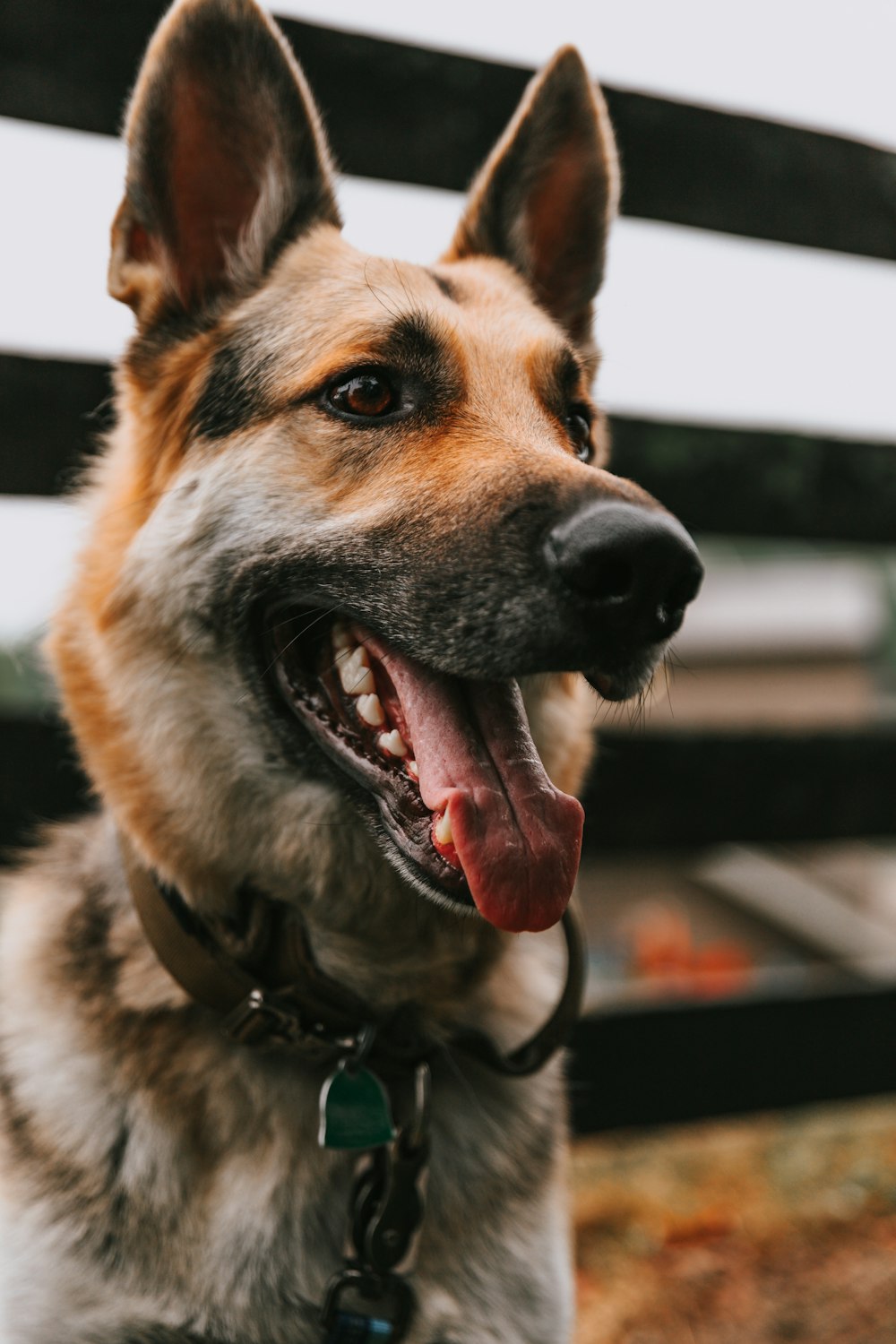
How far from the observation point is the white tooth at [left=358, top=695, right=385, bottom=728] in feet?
5.32

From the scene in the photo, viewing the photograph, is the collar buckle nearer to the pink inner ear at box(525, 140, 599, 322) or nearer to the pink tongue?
the pink tongue

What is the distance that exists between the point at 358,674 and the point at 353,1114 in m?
0.69

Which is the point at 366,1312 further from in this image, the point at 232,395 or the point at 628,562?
the point at 232,395

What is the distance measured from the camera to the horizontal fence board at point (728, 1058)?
2795mm

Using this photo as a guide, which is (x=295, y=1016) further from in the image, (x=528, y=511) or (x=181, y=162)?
(x=181, y=162)

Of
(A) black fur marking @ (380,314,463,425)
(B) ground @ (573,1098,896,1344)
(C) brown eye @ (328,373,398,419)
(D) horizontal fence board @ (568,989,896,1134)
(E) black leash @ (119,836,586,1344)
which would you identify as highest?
(A) black fur marking @ (380,314,463,425)

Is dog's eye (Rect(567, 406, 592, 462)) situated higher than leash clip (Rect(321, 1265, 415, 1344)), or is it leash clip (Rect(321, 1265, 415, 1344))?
dog's eye (Rect(567, 406, 592, 462))

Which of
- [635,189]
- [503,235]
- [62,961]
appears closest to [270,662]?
[62,961]

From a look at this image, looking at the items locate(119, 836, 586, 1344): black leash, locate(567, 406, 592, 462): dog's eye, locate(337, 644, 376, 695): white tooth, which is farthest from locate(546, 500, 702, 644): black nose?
locate(119, 836, 586, 1344): black leash

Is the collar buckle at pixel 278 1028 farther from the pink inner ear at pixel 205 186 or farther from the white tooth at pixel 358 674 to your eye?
the pink inner ear at pixel 205 186

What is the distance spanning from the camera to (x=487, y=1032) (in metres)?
1.87

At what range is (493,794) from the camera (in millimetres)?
1482

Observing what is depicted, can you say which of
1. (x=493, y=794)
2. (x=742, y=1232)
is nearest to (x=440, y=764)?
(x=493, y=794)

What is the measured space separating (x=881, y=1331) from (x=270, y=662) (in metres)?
2.17
